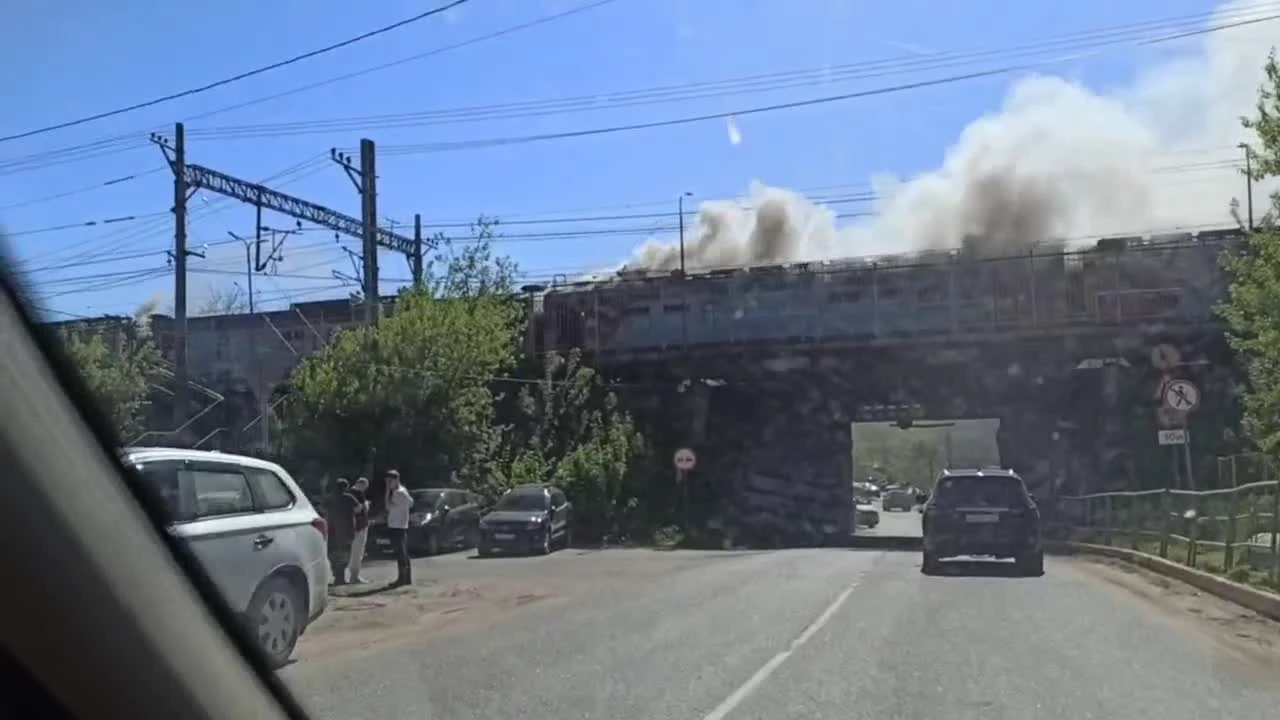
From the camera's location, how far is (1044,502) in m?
41.5

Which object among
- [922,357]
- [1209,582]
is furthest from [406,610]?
[922,357]

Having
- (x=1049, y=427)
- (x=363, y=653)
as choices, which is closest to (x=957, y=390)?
(x=1049, y=427)

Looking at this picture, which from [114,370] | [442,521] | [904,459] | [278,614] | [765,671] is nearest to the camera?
[114,370]

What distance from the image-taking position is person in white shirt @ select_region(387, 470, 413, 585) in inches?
751

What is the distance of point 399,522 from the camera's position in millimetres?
19109

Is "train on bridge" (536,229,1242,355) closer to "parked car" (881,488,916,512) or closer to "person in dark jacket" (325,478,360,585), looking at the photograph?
"parked car" (881,488,916,512)

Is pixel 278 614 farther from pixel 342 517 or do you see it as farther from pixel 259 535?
pixel 342 517

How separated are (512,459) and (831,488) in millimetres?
12427

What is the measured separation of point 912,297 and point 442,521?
23.8 m

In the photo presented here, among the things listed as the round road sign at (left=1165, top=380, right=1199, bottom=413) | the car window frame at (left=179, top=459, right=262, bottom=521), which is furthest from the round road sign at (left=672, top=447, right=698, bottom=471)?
the car window frame at (left=179, top=459, right=262, bottom=521)

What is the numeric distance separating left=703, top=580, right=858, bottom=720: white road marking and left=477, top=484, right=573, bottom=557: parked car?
16.0 m

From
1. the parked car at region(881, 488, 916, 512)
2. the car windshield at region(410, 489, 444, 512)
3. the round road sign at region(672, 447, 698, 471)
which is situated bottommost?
the parked car at region(881, 488, 916, 512)

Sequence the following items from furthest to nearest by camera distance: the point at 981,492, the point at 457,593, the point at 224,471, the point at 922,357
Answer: the point at 922,357 → the point at 981,492 → the point at 457,593 → the point at 224,471

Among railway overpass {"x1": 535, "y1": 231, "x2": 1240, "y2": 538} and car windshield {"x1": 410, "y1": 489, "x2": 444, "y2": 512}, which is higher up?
railway overpass {"x1": 535, "y1": 231, "x2": 1240, "y2": 538}
